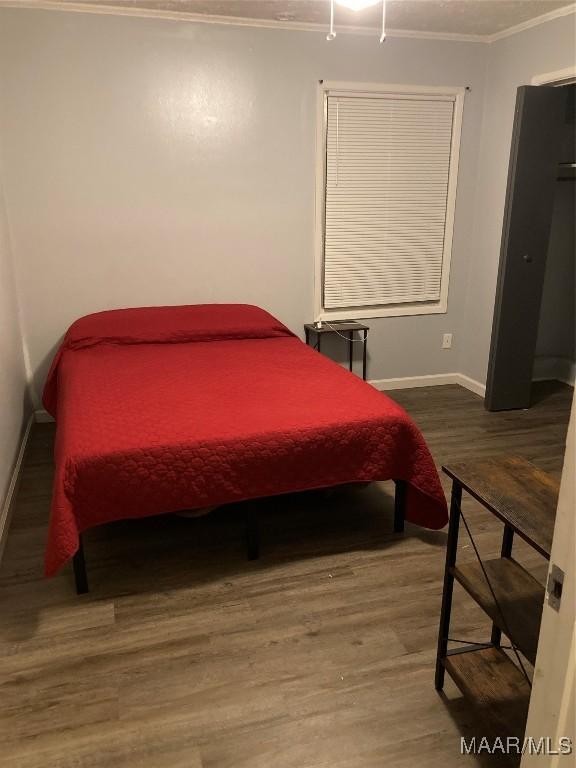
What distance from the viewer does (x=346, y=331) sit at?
417 cm

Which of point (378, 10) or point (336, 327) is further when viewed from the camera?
point (336, 327)

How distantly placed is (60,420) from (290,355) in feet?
4.07

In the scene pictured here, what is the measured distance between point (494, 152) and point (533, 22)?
0.75m

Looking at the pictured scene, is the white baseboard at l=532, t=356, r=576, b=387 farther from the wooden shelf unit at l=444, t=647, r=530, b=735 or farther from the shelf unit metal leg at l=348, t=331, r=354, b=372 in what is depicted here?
the wooden shelf unit at l=444, t=647, r=530, b=735

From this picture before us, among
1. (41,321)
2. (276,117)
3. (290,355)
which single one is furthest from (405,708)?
(276,117)

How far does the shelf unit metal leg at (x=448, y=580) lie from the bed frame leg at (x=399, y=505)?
0.84 meters

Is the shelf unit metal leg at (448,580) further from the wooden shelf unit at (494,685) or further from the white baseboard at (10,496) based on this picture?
the white baseboard at (10,496)

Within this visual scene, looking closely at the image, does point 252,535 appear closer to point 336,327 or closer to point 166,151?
point 336,327

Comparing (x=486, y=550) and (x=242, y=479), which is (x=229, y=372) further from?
(x=486, y=550)

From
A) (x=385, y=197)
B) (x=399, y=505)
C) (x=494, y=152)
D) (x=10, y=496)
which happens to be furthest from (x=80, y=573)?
(x=494, y=152)

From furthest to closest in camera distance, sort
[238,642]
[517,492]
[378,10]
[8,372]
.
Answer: [378,10] → [8,372] → [238,642] → [517,492]

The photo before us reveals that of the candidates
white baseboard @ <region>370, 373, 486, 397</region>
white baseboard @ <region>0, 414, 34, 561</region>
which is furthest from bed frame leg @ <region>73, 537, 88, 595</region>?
white baseboard @ <region>370, 373, 486, 397</region>

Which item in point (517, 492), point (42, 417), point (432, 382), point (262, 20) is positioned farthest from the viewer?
point (432, 382)

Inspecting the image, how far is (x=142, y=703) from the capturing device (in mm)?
1698
